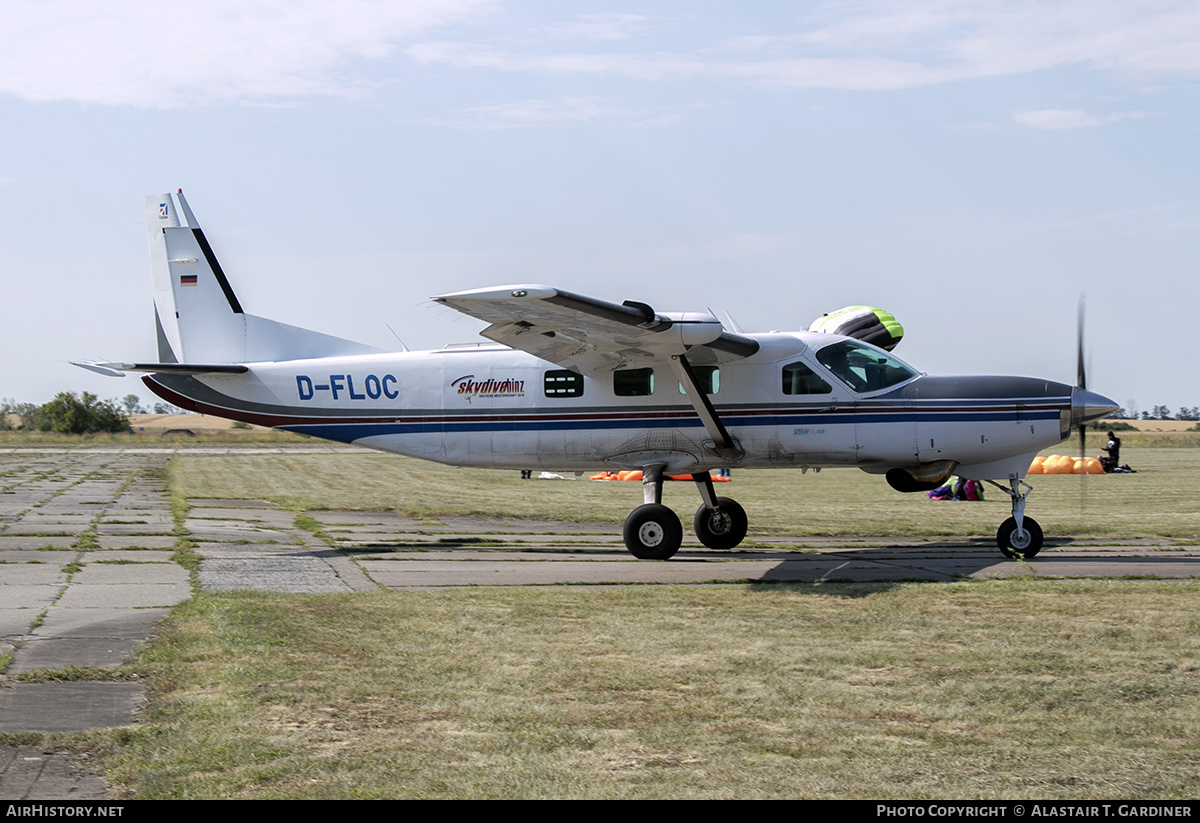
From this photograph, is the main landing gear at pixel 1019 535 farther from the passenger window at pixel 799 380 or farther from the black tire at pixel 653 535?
the black tire at pixel 653 535

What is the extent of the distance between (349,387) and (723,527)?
6337mm

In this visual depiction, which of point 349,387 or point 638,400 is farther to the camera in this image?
point 349,387

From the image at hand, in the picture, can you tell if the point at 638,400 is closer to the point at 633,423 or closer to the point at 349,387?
the point at 633,423

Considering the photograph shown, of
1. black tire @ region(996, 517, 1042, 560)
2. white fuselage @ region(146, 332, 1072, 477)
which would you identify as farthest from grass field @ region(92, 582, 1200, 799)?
white fuselage @ region(146, 332, 1072, 477)

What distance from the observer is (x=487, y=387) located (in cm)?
1567

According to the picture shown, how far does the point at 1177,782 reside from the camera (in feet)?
16.1

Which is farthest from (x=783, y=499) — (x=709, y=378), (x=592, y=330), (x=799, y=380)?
(x=592, y=330)

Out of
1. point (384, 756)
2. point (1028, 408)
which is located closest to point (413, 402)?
point (1028, 408)

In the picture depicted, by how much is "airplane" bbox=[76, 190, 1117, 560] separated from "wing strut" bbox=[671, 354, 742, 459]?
28 millimetres

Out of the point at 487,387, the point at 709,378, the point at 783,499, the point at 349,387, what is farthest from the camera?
the point at 783,499

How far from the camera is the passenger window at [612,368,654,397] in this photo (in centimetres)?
1498

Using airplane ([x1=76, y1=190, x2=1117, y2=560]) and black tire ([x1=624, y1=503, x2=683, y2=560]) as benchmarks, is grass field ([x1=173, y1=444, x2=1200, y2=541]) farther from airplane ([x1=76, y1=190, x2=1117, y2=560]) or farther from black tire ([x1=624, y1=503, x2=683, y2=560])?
black tire ([x1=624, y1=503, x2=683, y2=560])
